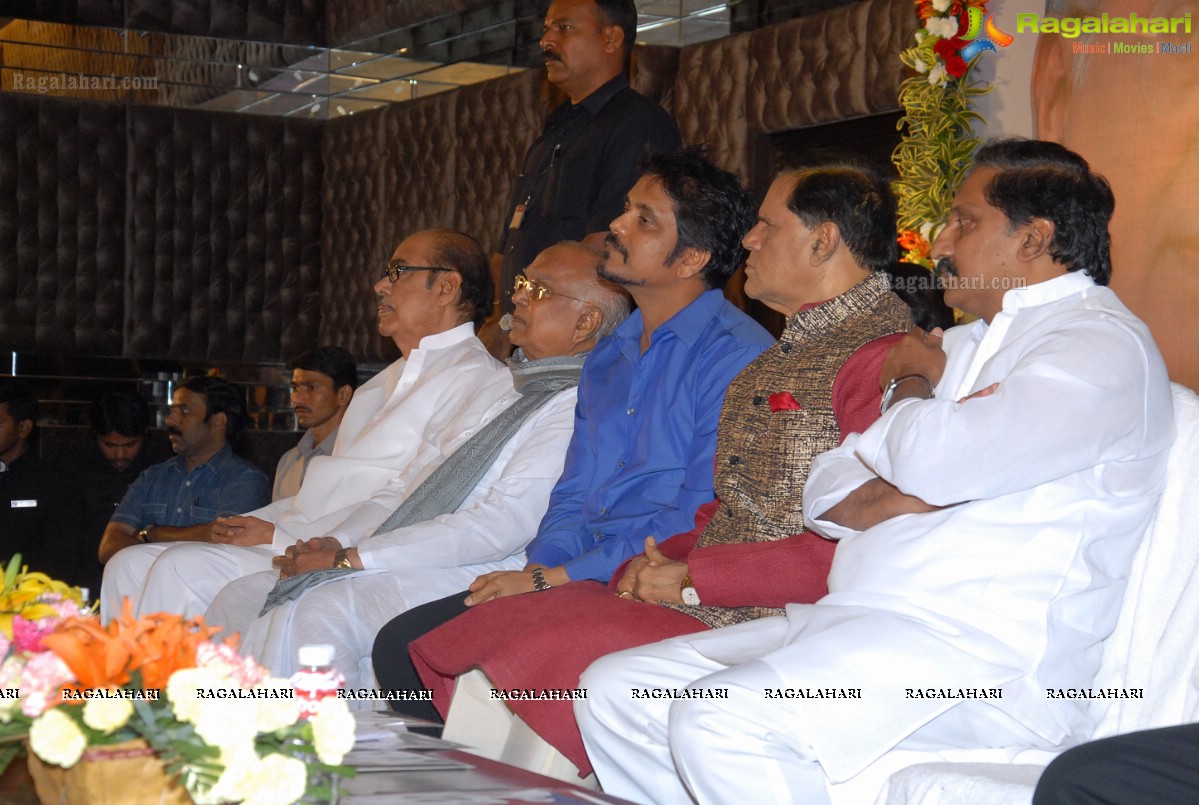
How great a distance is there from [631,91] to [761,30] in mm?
2260

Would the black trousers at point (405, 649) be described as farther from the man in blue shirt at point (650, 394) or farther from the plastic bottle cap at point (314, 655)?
the plastic bottle cap at point (314, 655)

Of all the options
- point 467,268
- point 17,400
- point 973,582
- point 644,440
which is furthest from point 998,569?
point 17,400

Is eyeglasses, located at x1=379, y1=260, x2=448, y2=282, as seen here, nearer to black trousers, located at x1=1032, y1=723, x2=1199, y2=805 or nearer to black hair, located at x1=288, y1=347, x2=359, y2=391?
black hair, located at x1=288, y1=347, x2=359, y2=391

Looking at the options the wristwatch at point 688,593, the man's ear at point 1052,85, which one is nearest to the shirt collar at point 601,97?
the man's ear at point 1052,85

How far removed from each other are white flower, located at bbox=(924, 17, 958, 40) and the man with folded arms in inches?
68.1

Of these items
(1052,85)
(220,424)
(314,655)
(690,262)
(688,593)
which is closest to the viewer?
(314,655)

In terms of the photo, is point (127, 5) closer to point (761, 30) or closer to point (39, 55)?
point (39, 55)

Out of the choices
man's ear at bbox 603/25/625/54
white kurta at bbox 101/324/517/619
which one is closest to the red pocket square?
white kurta at bbox 101/324/517/619

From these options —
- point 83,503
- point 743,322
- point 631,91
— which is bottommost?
point 83,503

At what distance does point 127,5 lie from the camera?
8383 mm

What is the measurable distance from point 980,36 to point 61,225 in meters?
6.26

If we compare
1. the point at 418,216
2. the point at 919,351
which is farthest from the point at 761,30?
the point at 919,351

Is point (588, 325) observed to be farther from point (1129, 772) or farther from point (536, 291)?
point (1129, 772)

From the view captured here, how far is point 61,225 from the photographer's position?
8.40 m
